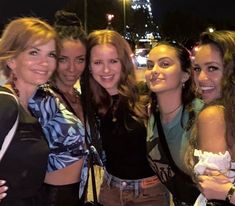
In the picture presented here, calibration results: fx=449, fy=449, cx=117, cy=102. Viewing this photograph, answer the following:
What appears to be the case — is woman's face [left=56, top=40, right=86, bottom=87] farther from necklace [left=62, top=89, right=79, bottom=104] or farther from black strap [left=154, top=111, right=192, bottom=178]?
black strap [left=154, top=111, right=192, bottom=178]

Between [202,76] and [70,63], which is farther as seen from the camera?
[70,63]

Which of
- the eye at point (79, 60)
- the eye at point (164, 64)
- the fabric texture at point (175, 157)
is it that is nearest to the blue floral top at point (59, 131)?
the fabric texture at point (175, 157)

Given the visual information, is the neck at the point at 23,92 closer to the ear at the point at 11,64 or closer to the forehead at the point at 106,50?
the ear at the point at 11,64

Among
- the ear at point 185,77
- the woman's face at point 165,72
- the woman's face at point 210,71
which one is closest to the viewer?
the woman's face at point 210,71

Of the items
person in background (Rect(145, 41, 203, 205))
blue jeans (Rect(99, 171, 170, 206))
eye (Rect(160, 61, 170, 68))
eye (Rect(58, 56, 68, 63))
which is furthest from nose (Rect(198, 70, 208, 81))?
eye (Rect(58, 56, 68, 63))

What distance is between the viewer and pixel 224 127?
2.62 meters

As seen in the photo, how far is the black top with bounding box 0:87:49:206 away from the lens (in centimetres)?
280

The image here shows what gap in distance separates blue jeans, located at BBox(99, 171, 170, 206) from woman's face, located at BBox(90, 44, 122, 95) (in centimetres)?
82

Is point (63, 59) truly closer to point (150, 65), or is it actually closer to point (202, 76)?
point (150, 65)

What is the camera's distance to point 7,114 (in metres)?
2.78

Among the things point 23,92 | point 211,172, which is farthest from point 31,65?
point 211,172

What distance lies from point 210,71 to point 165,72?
63 centimetres

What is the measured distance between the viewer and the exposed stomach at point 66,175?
3.32 metres

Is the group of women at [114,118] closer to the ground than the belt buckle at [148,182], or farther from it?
farther from it
